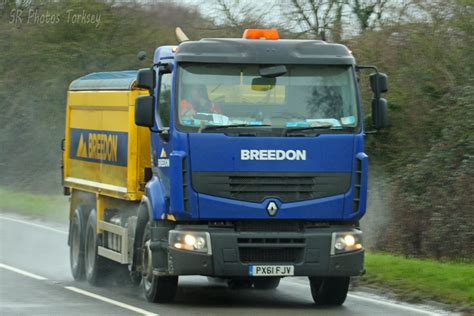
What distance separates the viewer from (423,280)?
49.0ft

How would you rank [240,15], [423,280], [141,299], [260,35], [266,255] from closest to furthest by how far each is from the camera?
[266,255] < [260,35] < [141,299] < [423,280] < [240,15]

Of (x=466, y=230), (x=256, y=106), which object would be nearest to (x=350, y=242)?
(x=256, y=106)

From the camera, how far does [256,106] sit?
523 inches

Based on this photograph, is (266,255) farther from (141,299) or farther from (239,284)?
(239,284)

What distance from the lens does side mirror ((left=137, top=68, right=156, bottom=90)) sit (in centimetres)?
1373

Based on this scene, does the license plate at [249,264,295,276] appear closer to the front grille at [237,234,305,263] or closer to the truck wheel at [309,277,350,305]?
the front grille at [237,234,305,263]

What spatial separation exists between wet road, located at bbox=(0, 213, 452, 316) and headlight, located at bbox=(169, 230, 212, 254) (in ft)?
2.20

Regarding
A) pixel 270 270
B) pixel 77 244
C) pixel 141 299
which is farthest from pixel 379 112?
pixel 77 244

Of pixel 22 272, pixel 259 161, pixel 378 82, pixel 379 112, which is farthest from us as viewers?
pixel 22 272

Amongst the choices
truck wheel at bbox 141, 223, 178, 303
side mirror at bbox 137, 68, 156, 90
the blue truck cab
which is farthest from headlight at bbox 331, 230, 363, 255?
side mirror at bbox 137, 68, 156, 90

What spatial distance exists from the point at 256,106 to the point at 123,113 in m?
2.81

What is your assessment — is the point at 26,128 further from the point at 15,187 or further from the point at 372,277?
the point at 372,277

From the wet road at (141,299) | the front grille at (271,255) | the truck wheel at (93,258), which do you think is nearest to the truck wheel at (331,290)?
the wet road at (141,299)

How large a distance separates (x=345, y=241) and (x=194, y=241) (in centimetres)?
165
